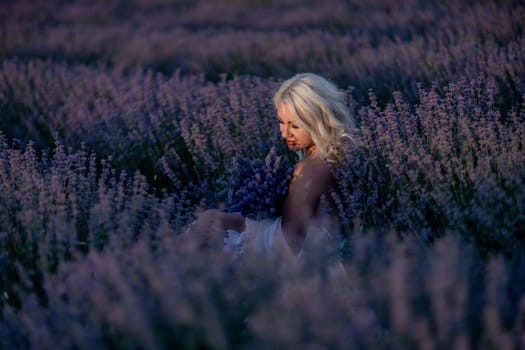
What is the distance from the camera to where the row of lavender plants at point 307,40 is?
444 centimetres

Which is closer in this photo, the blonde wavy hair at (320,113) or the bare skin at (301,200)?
the bare skin at (301,200)

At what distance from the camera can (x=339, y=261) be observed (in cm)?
222

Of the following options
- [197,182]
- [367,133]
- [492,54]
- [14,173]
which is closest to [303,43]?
[492,54]

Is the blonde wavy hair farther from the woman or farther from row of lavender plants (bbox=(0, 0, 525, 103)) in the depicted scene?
row of lavender plants (bbox=(0, 0, 525, 103))

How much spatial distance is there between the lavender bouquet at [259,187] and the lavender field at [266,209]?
11mm

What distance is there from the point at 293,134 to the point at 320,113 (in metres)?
0.18

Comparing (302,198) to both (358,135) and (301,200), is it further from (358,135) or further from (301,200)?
(358,135)

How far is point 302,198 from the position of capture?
253 cm

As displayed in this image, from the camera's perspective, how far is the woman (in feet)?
8.18

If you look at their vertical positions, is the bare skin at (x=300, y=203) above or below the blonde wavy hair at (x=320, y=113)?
below

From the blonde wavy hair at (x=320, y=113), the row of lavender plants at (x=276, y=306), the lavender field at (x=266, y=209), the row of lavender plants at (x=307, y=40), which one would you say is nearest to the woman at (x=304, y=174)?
the blonde wavy hair at (x=320, y=113)

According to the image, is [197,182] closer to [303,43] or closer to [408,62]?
[408,62]

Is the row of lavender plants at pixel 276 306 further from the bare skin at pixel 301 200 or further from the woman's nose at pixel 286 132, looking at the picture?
the woman's nose at pixel 286 132

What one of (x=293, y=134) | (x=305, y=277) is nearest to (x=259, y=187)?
(x=293, y=134)
